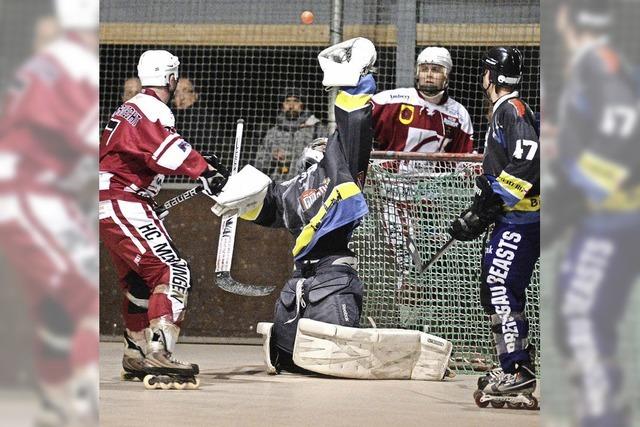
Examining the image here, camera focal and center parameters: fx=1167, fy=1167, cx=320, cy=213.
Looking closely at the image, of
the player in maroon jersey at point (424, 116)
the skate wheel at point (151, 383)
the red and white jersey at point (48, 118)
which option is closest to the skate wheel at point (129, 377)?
the skate wheel at point (151, 383)

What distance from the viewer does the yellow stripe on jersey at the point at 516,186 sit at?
→ 4996mm

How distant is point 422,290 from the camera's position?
25.0ft

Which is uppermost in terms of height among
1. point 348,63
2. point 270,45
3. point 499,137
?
point 270,45

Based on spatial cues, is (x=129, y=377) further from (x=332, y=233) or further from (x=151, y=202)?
(x=332, y=233)

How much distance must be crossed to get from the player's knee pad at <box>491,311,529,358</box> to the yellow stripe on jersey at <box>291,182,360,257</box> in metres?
1.54

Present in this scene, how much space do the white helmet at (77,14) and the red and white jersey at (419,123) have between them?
640 cm

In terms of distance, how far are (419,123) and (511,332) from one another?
3.43m

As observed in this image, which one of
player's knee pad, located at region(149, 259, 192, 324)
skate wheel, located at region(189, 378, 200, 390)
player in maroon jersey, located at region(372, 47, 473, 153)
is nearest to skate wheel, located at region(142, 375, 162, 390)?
skate wheel, located at region(189, 378, 200, 390)

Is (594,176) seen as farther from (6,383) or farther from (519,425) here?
(519,425)

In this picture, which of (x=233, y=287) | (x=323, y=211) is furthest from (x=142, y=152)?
(x=233, y=287)

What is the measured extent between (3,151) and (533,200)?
3563 mm

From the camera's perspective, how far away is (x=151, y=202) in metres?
6.23

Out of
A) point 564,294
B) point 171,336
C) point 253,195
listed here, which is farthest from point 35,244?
point 253,195

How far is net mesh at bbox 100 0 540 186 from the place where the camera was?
929 centimetres
